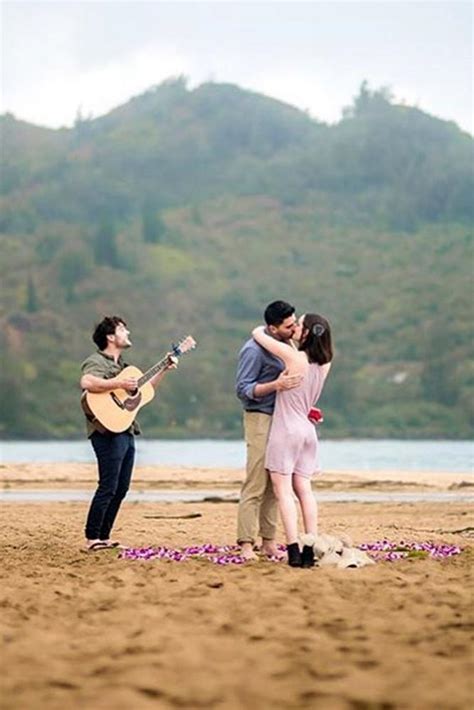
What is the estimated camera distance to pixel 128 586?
8641mm

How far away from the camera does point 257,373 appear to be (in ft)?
34.1

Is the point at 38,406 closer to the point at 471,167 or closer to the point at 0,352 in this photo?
the point at 0,352

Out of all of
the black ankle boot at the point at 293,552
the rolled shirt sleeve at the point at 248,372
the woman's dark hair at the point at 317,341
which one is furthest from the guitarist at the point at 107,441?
the black ankle boot at the point at 293,552

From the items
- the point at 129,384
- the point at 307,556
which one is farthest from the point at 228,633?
the point at 129,384

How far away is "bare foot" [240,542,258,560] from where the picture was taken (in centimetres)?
1018

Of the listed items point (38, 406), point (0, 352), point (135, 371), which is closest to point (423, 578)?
point (135, 371)

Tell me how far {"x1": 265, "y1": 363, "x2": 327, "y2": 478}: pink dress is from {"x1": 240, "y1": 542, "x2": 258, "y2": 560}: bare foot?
530 mm

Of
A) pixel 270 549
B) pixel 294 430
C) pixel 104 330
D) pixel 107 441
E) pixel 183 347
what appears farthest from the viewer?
pixel 104 330

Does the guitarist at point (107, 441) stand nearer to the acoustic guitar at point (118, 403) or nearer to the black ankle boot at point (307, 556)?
the acoustic guitar at point (118, 403)

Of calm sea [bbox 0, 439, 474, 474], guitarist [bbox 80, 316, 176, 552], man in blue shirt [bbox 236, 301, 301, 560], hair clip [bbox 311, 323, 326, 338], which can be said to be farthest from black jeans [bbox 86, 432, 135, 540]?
calm sea [bbox 0, 439, 474, 474]

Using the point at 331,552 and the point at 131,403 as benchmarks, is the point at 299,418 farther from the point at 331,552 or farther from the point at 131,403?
the point at 131,403

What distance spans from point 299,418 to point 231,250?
5494 inches

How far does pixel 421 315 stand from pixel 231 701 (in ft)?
425

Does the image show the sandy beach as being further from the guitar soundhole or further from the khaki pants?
the guitar soundhole
